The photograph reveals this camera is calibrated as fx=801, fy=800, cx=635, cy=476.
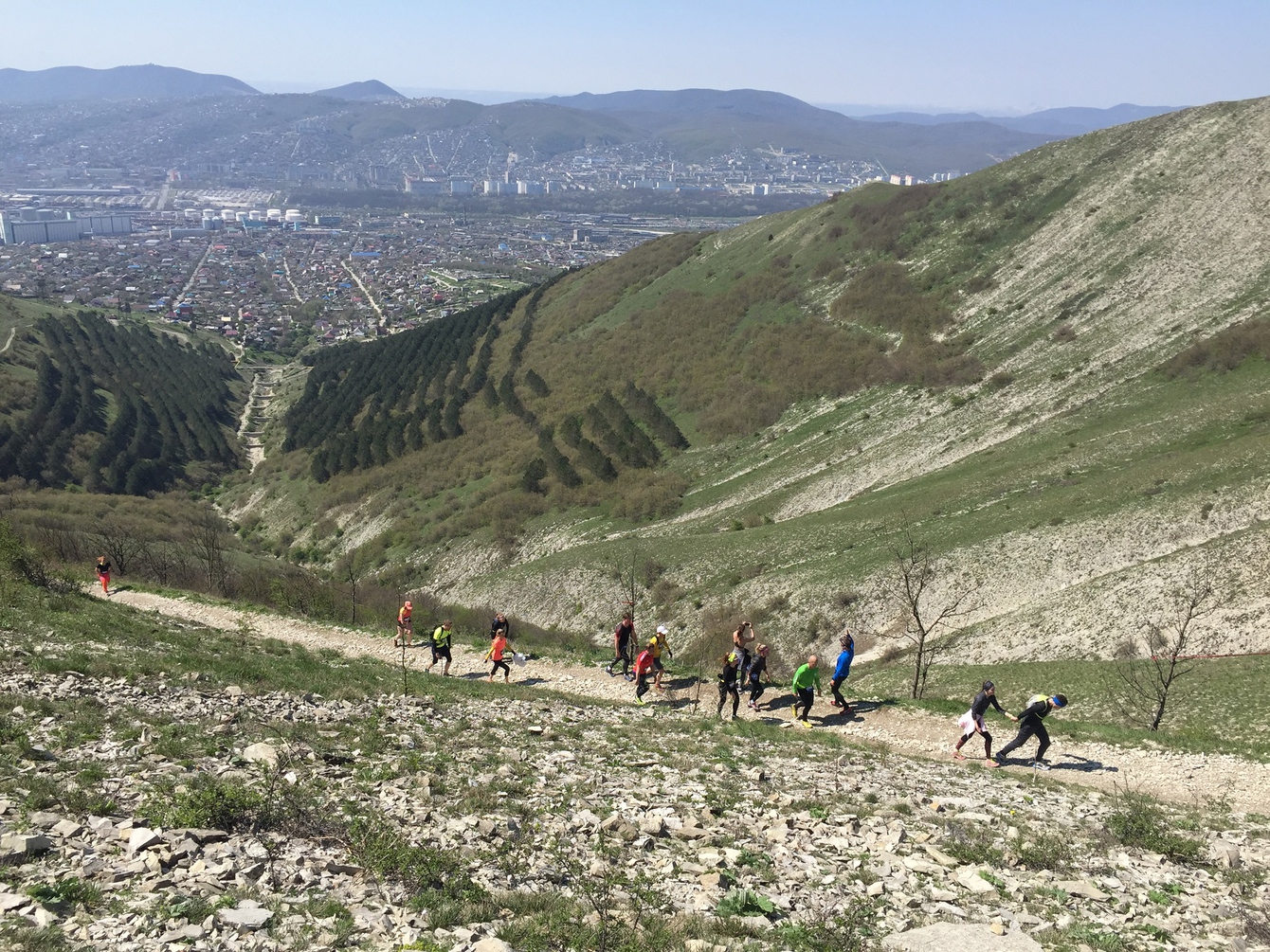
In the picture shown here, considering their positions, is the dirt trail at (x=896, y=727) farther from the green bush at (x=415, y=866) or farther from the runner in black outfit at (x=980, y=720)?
the green bush at (x=415, y=866)

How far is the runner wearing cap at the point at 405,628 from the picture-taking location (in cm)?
2666

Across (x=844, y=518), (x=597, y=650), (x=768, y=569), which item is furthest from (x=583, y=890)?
(x=844, y=518)

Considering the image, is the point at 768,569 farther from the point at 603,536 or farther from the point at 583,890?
the point at 583,890

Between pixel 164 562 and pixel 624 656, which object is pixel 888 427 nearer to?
pixel 624 656

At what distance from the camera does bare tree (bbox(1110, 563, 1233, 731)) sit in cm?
2402

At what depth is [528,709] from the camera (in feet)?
66.9

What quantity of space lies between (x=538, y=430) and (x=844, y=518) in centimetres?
4349

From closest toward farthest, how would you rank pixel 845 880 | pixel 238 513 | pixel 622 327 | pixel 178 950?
pixel 178 950 < pixel 845 880 < pixel 238 513 < pixel 622 327

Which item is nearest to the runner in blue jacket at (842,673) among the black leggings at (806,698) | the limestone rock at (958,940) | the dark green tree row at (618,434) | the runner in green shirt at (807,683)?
the runner in green shirt at (807,683)

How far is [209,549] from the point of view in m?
47.2

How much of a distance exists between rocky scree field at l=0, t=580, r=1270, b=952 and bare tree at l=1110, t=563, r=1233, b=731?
1027 centimetres

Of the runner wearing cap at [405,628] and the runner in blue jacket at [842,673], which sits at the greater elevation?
the runner in blue jacket at [842,673]

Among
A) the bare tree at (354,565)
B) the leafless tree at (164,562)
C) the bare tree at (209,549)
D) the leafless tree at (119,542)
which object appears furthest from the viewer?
the bare tree at (354,565)

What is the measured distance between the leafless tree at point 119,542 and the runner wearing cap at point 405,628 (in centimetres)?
2043
